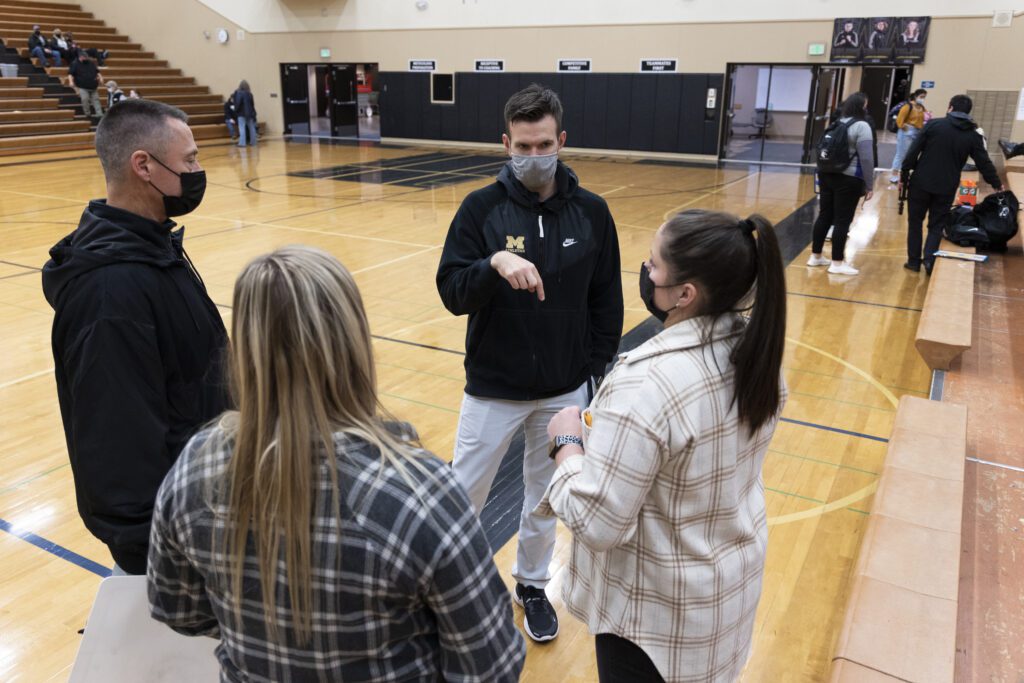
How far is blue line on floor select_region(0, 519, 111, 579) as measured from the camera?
3209mm

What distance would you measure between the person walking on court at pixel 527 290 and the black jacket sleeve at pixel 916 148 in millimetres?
6087

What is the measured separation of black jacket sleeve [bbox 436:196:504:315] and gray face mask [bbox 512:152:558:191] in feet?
0.59

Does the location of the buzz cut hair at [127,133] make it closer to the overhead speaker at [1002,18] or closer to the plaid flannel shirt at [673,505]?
the plaid flannel shirt at [673,505]

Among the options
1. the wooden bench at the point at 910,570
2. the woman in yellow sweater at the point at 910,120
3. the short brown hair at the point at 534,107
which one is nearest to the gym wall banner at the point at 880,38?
the woman in yellow sweater at the point at 910,120

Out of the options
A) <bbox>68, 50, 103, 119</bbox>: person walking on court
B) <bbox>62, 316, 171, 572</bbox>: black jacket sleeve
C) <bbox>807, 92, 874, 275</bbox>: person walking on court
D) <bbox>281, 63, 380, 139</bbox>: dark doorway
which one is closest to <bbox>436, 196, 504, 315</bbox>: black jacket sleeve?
<bbox>62, 316, 171, 572</bbox>: black jacket sleeve

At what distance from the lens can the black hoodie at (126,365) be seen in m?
1.58

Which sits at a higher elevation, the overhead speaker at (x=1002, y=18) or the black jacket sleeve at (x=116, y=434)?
the overhead speaker at (x=1002, y=18)

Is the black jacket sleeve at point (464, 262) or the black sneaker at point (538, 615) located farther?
the black sneaker at point (538, 615)

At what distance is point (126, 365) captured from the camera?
5.24 feet

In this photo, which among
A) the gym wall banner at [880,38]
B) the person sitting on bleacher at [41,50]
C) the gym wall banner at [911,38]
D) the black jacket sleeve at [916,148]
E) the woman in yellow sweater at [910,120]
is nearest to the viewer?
the black jacket sleeve at [916,148]

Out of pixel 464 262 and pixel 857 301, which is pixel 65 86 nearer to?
pixel 857 301

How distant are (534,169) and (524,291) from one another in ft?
1.28

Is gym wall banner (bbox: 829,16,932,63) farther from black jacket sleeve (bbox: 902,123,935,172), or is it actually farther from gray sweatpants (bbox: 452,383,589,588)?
gray sweatpants (bbox: 452,383,589,588)

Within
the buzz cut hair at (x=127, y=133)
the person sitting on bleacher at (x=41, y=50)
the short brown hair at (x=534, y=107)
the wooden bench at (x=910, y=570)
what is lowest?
the wooden bench at (x=910, y=570)
